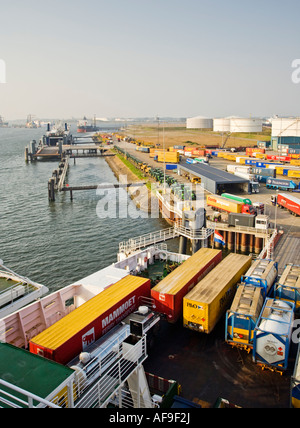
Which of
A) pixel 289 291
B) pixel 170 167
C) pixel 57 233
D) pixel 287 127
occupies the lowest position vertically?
pixel 57 233

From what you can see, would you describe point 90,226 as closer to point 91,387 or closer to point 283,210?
point 283,210

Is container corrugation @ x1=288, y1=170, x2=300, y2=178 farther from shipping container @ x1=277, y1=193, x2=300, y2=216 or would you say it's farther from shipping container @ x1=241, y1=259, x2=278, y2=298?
shipping container @ x1=241, y1=259, x2=278, y2=298

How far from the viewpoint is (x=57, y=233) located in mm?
46094

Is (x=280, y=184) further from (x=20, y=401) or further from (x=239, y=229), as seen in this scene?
(x=20, y=401)

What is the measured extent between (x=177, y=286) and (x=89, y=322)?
615cm

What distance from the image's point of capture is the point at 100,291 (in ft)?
68.0

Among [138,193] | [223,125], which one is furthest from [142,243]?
[223,125]

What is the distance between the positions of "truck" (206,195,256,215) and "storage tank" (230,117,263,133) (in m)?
138

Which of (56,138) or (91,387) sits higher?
(56,138)

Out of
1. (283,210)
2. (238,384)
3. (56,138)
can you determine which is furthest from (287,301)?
(56,138)

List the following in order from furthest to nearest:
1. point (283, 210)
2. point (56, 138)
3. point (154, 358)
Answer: point (56, 138) → point (283, 210) → point (154, 358)

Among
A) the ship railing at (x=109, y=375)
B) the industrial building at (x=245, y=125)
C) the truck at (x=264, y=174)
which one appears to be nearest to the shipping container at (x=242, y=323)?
the ship railing at (x=109, y=375)
